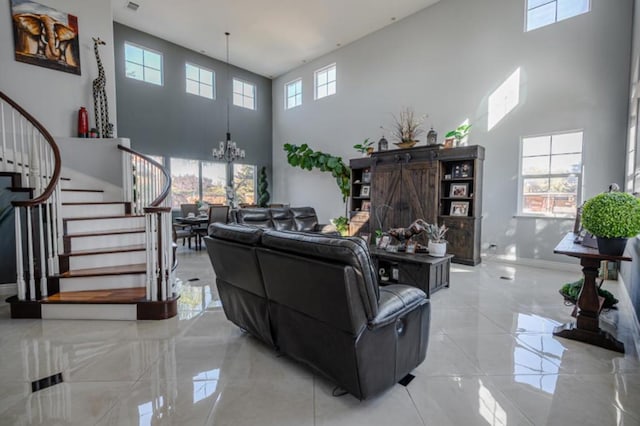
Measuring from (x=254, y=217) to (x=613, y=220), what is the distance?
180 inches

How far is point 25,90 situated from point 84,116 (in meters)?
0.76

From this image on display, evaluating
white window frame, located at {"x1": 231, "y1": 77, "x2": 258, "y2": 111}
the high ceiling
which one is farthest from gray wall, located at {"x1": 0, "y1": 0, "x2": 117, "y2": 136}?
white window frame, located at {"x1": 231, "y1": 77, "x2": 258, "y2": 111}

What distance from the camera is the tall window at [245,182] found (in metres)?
9.33

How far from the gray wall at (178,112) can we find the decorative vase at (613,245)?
8.34 metres

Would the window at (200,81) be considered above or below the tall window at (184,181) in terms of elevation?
above

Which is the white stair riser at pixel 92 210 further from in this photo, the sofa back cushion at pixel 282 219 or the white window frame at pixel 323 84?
the white window frame at pixel 323 84

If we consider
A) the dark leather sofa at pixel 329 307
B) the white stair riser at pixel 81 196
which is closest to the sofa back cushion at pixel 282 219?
the white stair riser at pixel 81 196

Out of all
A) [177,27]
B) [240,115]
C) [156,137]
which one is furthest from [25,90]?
[240,115]

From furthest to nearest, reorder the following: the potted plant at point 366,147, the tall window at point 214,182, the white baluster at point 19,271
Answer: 1. the tall window at point 214,182
2. the potted plant at point 366,147
3. the white baluster at point 19,271

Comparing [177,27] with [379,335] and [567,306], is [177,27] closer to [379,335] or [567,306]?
[379,335]

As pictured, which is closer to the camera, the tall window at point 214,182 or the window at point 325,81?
the window at point 325,81

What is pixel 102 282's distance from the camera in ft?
10.9

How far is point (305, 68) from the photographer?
903 cm

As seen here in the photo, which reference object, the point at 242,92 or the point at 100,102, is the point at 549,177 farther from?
the point at 242,92
